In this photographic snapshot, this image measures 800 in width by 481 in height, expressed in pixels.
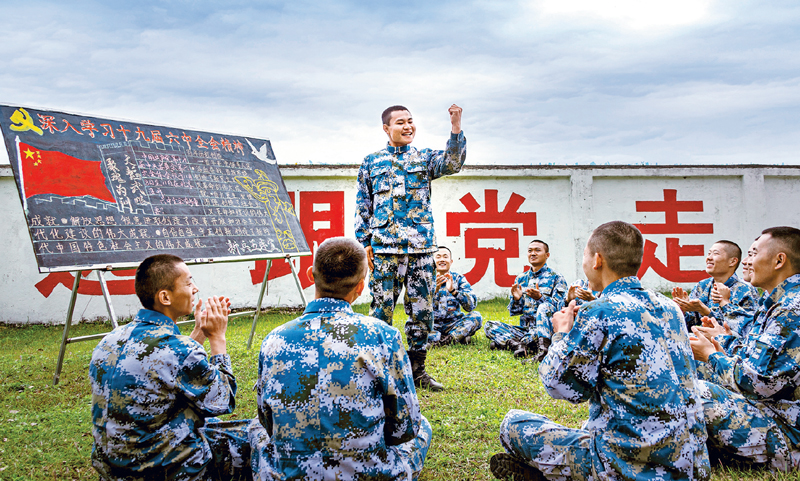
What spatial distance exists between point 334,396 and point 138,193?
11.4 feet

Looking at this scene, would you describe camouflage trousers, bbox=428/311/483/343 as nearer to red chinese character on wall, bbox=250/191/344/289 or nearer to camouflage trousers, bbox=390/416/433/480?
red chinese character on wall, bbox=250/191/344/289

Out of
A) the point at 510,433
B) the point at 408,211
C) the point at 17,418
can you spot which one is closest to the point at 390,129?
the point at 408,211

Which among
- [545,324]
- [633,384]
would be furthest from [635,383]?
[545,324]

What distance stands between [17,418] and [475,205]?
23.0 feet

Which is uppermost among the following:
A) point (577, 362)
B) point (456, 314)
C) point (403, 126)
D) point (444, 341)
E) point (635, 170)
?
point (635, 170)

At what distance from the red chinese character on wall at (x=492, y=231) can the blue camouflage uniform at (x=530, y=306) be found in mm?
2979

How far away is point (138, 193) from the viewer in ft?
14.7

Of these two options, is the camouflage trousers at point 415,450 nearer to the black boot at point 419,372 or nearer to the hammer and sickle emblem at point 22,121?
the black boot at point 419,372

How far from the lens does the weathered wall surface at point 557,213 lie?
878 centimetres

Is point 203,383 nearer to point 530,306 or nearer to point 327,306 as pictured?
point 327,306

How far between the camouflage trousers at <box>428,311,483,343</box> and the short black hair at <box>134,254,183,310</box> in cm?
403

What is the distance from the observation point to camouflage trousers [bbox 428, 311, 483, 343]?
19.7 ft

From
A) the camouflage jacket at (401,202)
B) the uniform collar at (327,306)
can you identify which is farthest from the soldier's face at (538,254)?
the uniform collar at (327,306)

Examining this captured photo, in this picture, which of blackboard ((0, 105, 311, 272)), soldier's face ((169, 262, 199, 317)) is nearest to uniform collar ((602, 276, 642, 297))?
soldier's face ((169, 262, 199, 317))
